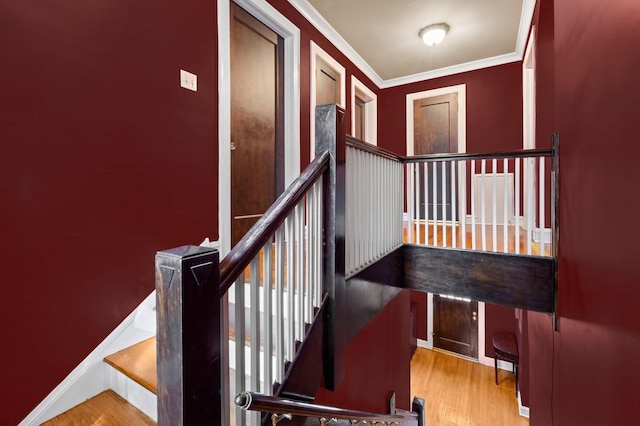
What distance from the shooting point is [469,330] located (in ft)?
20.4

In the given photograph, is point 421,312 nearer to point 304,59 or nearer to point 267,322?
point 304,59

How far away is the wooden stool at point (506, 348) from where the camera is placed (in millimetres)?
5152

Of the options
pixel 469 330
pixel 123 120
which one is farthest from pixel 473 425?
pixel 123 120

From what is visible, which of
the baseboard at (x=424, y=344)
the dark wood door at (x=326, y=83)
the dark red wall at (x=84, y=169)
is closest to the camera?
the dark red wall at (x=84, y=169)

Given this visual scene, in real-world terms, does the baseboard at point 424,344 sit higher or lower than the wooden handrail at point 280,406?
lower

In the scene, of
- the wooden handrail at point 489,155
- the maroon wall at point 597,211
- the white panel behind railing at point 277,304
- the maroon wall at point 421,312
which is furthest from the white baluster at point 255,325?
the maroon wall at point 421,312

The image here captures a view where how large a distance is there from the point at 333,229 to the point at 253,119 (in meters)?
1.68

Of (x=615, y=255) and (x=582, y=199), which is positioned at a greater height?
(x=582, y=199)

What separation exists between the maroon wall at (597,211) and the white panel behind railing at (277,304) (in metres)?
1.21

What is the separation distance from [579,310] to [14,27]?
3.05 m

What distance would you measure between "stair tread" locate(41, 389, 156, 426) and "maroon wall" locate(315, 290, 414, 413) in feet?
3.03

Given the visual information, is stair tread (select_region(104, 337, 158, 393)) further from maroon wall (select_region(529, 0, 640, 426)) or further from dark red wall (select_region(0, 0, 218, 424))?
maroon wall (select_region(529, 0, 640, 426))

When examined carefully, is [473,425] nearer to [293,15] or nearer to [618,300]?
[618,300]

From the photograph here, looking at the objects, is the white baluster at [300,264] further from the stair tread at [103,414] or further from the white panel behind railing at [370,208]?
the stair tread at [103,414]
